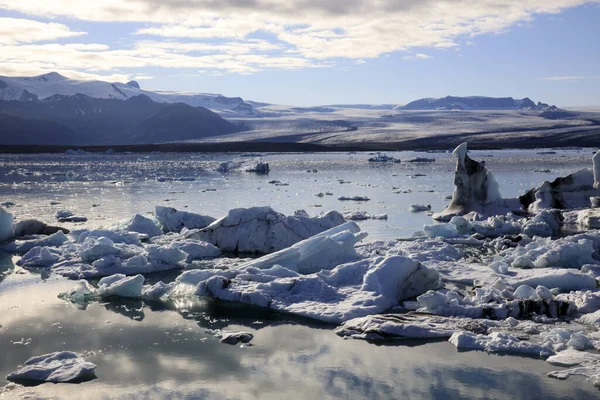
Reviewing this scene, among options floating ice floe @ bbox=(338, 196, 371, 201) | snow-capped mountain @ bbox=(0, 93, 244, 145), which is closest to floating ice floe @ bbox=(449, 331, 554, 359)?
floating ice floe @ bbox=(338, 196, 371, 201)

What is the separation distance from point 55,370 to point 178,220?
8196mm

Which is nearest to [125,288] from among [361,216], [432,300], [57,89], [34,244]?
[432,300]

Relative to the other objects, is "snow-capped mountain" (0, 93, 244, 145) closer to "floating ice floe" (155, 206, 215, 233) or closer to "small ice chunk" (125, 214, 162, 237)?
"floating ice floe" (155, 206, 215, 233)

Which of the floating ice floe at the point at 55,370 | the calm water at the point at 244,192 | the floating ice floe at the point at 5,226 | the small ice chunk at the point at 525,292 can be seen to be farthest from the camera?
the calm water at the point at 244,192

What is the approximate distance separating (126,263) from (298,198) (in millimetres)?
11747

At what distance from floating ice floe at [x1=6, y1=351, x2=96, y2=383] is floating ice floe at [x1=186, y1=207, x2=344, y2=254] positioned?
5.85m

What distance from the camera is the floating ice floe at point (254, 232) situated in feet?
40.4

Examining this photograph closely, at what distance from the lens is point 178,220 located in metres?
14.5

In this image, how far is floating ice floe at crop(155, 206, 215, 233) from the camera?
1438 centimetres

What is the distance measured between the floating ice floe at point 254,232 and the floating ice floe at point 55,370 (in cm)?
585

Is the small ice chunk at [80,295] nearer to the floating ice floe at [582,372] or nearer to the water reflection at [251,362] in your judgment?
the water reflection at [251,362]

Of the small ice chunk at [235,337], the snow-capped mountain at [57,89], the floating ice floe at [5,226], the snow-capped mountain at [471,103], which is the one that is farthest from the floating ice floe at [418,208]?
the snow-capped mountain at [471,103]

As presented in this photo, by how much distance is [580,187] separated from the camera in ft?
56.1

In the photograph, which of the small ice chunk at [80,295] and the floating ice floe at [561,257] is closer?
the small ice chunk at [80,295]
